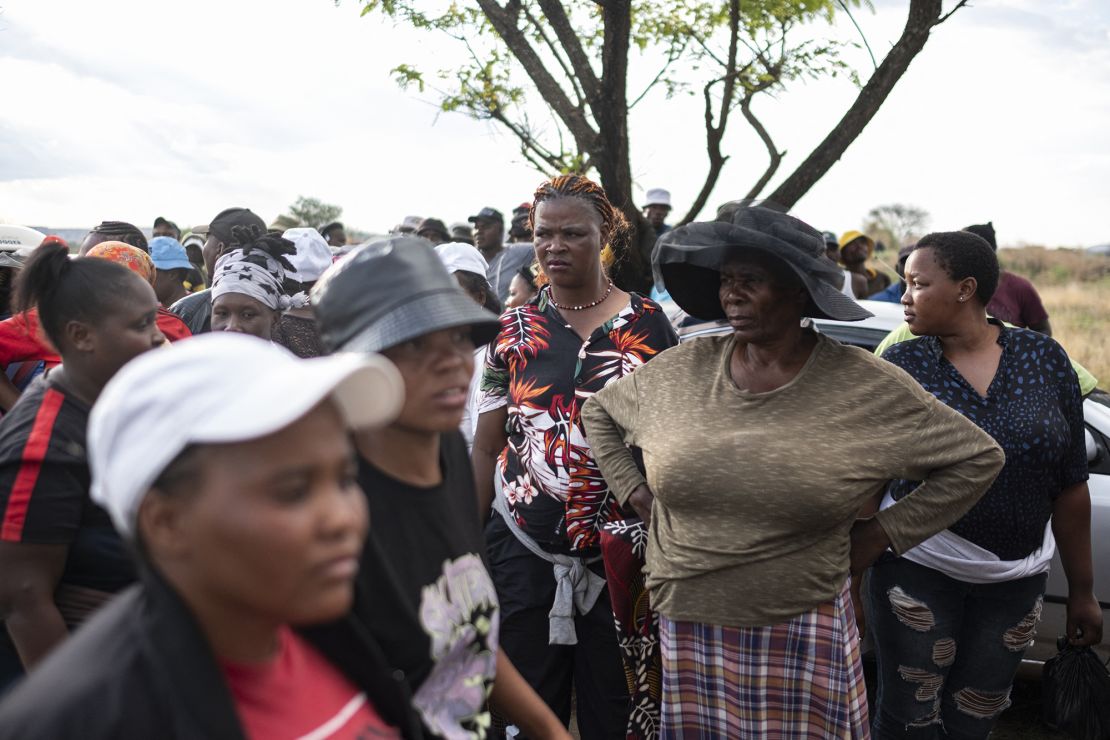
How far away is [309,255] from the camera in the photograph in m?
4.70

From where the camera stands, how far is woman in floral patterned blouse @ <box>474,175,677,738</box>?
3193 millimetres

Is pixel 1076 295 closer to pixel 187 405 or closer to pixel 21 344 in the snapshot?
pixel 21 344

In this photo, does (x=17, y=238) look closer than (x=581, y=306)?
No

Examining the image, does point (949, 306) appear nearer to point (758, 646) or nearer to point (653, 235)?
point (758, 646)

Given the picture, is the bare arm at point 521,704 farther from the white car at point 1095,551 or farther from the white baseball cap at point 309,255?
the white baseball cap at point 309,255

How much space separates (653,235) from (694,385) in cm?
353

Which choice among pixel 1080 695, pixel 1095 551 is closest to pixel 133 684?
pixel 1080 695

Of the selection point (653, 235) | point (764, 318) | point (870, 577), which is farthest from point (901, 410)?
point (653, 235)

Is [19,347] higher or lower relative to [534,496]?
higher

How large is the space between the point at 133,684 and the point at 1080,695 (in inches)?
134

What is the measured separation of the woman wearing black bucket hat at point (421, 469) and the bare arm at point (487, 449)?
1565 mm

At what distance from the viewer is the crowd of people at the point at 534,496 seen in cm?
117

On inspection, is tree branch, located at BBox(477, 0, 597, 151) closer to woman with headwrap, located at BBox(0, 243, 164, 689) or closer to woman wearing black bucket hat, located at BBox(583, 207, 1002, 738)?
woman wearing black bucket hat, located at BBox(583, 207, 1002, 738)

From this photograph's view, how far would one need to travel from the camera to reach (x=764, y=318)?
2764mm
